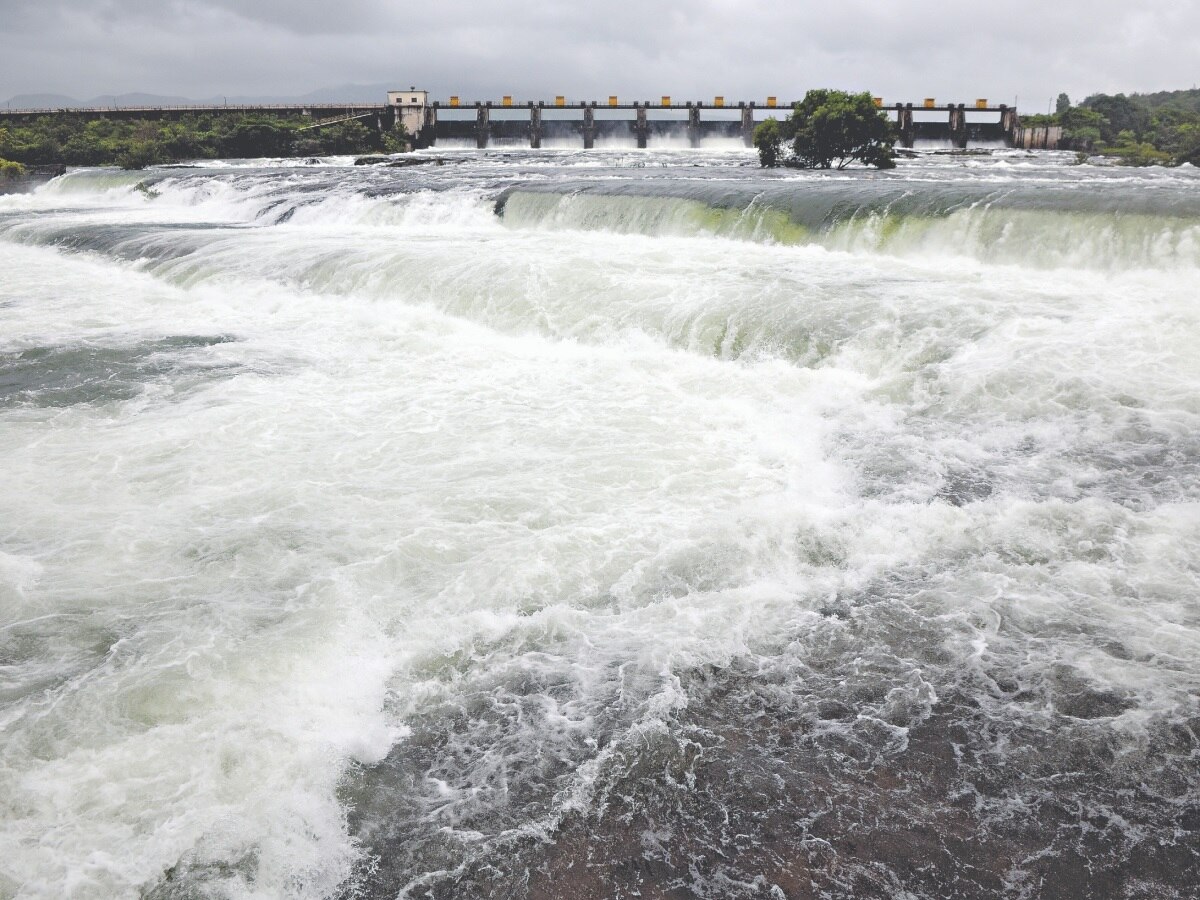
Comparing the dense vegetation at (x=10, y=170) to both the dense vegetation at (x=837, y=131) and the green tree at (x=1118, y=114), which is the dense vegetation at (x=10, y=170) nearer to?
the dense vegetation at (x=837, y=131)

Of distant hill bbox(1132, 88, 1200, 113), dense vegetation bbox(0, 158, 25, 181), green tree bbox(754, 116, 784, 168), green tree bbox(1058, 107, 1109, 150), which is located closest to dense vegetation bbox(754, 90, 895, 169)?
green tree bbox(754, 116, 784, 168)

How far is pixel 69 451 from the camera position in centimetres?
743

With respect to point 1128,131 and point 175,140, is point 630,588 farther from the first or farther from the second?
point 1128,131

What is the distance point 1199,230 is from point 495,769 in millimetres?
11047

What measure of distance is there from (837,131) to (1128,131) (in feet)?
106

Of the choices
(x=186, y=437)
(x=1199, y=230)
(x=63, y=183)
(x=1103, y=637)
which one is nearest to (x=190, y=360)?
(x=186, y=437)

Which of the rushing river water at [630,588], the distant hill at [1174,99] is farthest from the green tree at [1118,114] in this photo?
the rushing river water at [630,588]

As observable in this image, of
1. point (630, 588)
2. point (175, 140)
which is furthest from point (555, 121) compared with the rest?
point (630, 588)

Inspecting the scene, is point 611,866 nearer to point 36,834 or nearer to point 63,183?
point 36,834

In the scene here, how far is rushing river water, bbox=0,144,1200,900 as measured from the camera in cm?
336

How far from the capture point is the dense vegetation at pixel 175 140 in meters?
39.8

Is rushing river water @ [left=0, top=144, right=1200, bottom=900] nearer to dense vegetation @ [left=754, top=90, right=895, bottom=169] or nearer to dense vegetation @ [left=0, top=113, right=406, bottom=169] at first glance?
dense vegetation @ [left=754, top=90, right=895, bottom=169]

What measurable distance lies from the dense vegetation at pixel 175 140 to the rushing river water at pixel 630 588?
113 ft

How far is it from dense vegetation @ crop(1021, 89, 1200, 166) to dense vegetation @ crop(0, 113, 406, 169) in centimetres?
3598
